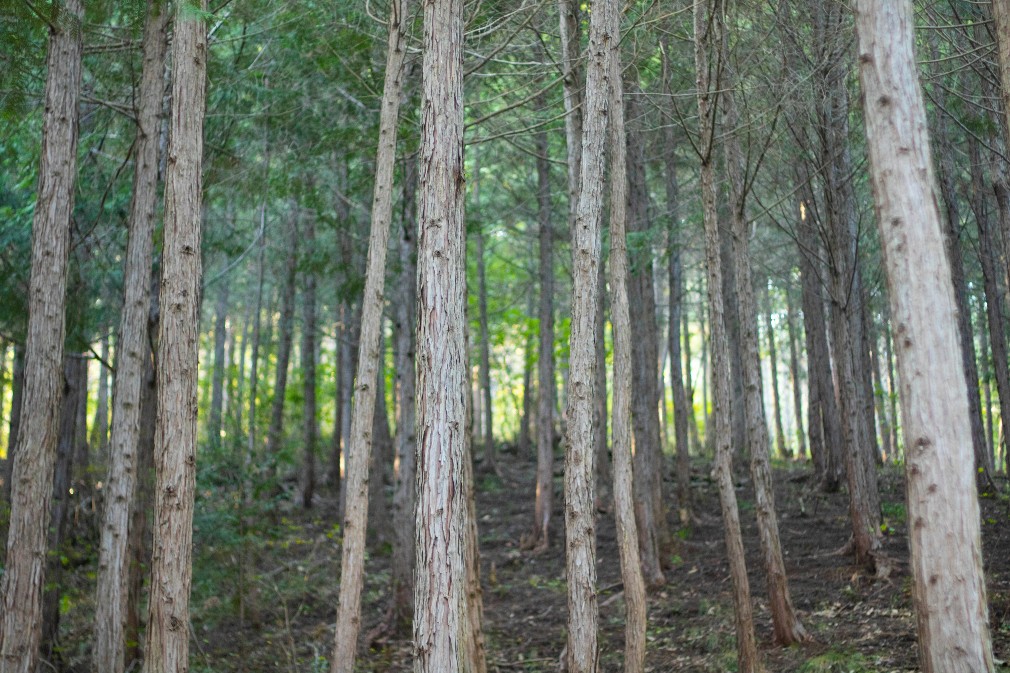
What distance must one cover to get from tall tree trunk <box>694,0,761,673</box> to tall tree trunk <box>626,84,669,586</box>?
12.8 feet

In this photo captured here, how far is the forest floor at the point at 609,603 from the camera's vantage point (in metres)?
8.55

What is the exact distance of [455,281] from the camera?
5.08 meters

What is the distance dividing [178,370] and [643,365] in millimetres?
8892

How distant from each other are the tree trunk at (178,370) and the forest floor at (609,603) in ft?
9.40

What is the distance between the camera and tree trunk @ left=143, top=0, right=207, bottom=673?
576 centimetres

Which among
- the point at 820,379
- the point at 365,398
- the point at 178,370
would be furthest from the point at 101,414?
the point at 178,370

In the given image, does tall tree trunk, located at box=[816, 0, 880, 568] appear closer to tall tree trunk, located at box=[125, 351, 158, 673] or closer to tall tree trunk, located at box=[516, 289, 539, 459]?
tall tree trunk, located at box=[125, 351, 158, 673]

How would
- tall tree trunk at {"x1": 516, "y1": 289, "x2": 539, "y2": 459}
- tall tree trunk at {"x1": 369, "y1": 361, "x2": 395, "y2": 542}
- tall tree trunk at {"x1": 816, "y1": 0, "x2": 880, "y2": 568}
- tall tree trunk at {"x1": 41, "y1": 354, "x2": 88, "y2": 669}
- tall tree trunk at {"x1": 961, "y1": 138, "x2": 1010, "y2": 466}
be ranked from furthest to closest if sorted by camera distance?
tall tree trunk at {"x1": 516, "y1": 289, "x2": 539, "y2": 459} → tall tree trunk at {"x1": 369, "y1": 361, "x2": 395, "y2": 542} → tall tree trunk at {"x1": 961, "y1": 138, "x2": 1010, "y2": 466} → tall tree trunk at {"x1": 816, "y1": 0, "x2": 880, "y2": 568} → tall tree trunk at {"x1": 41, "y1": 354, "x2": 88, "y2": 669}

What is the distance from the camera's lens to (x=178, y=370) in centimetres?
588

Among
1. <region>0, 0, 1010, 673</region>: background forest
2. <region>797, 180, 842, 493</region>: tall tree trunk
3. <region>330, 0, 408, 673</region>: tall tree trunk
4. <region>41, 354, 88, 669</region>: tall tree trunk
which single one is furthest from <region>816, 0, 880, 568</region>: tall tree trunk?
<region>41, 354, 88, 669</region>: tall tree trunk

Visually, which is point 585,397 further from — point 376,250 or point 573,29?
point 573,29

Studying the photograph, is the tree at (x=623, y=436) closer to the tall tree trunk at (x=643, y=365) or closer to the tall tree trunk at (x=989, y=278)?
the tall tree trunk at (x=643, y=365)

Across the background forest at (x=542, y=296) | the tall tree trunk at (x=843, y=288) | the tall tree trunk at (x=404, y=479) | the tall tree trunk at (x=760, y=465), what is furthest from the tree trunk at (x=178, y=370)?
the tall tree trunk at (x=843, y=288)

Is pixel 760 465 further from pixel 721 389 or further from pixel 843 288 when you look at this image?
pixel 843 288
